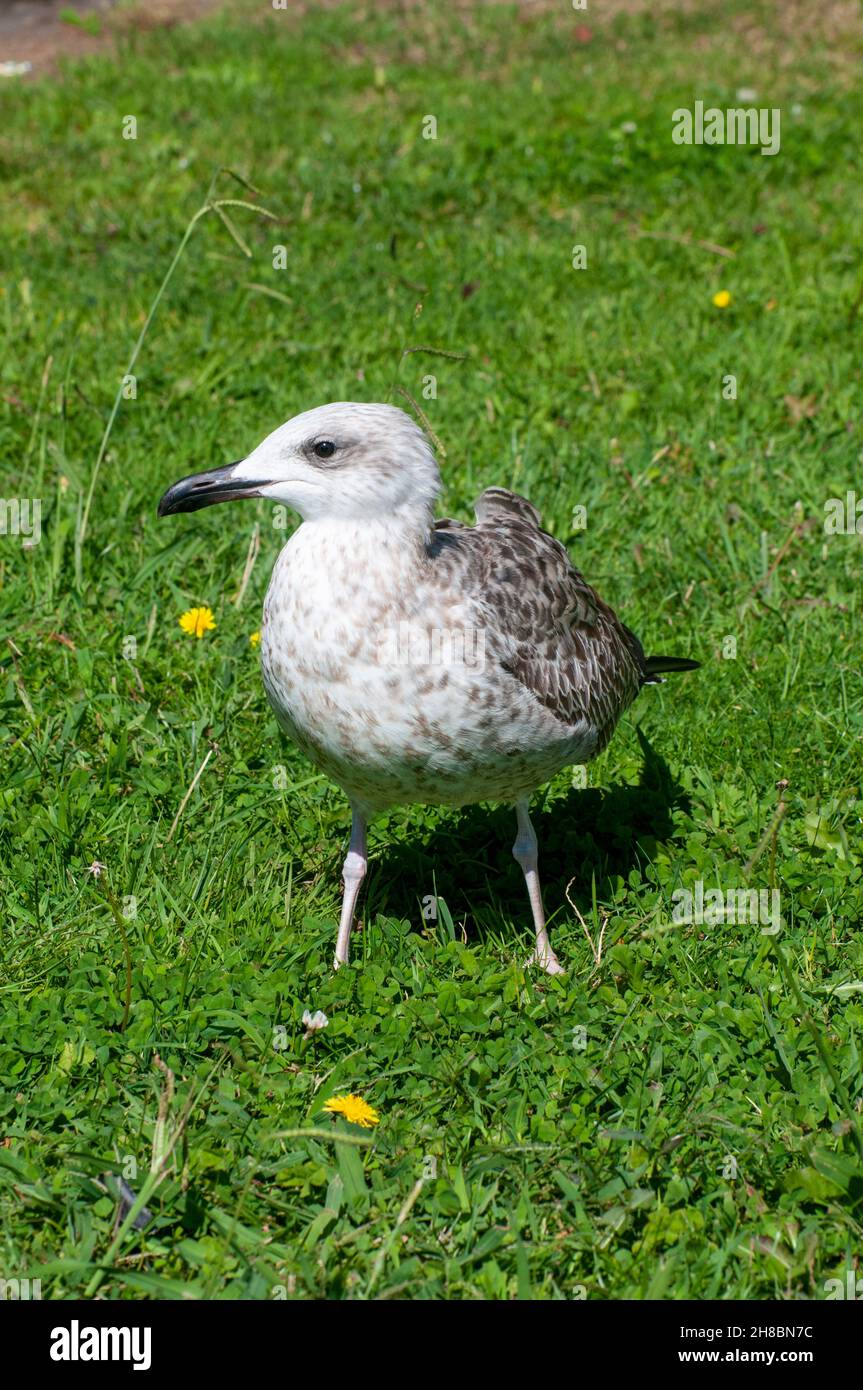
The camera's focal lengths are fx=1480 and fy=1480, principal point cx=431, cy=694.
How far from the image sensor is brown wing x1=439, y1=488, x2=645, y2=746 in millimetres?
4105

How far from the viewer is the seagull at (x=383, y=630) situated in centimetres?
373

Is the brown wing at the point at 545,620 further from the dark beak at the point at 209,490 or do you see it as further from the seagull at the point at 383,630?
the dark beak at the point at 209,490

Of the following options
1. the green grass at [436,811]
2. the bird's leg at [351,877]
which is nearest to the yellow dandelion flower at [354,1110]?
the green grass at [436,811]

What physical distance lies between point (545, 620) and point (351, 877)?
0.94 m

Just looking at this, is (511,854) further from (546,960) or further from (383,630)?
(383,630)

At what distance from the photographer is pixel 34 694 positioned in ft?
16.8

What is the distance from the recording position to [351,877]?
4.32 m

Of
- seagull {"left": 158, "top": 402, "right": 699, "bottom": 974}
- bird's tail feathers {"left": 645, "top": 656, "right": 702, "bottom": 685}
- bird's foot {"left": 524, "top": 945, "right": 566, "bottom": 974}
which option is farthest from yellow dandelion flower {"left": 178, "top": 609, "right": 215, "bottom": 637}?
bird's foot {"left": 524, "top": 945, "right": 566, "bottom": 974}

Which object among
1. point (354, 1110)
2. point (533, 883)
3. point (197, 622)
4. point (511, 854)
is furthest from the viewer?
point (197, 622)

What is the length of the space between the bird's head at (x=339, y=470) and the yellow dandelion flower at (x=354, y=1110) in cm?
146

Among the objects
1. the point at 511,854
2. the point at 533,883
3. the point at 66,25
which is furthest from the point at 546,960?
the point at 66,25

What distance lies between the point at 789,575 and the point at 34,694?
9.68 ft

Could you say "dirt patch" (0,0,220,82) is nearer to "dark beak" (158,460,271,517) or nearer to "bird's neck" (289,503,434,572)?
"dark beak" (158,460,271,517)
